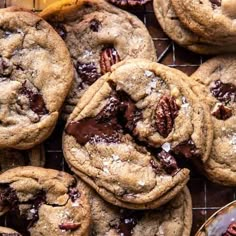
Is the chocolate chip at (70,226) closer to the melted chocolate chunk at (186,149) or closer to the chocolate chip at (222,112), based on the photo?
the melted chocolate chunk at (186,149)

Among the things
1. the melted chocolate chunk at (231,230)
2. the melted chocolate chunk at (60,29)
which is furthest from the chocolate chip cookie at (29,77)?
the melted chocolate chunk at (231,230)

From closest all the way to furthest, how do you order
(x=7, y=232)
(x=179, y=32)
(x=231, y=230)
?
(x=7, y=232) → (x=231, y=230) → (x=179, y=32)

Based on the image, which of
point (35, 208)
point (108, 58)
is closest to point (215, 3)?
point (108, 58)

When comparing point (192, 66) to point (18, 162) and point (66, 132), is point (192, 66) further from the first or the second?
point (18, 162)

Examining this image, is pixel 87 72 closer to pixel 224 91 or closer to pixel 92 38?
pixel 92 38

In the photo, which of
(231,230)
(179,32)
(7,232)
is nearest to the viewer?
(7,232)

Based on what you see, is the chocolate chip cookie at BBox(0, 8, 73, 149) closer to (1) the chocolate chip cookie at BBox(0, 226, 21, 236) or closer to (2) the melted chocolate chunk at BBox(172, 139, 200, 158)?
(1) the chocolate chip cookie at BBox(0, 226, 21, 236)

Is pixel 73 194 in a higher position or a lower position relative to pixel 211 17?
lower
